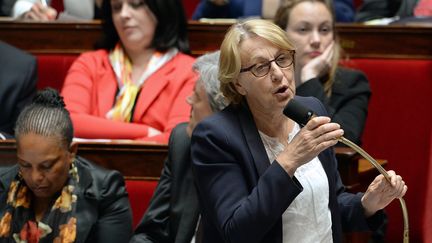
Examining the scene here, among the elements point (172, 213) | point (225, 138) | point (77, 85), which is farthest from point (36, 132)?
point (77, 85)

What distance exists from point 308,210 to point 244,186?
81mm

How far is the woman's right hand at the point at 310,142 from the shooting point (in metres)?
0.96

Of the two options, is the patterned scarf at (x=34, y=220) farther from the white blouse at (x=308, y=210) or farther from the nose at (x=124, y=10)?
the nose at (x=124, y=10)

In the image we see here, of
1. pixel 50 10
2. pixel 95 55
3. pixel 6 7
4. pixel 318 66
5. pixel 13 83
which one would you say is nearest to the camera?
pixel 318 66

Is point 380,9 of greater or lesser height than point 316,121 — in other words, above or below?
below

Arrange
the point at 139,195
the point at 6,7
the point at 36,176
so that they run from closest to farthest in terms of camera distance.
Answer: the point at 36,176 → the point at 139,195 → the point at 6,7

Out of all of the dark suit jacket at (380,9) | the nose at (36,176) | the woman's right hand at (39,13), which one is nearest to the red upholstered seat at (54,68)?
the woman's right hand at (39,13)

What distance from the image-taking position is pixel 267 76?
1.07 m

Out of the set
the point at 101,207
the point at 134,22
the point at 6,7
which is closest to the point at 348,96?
the point at 134,22

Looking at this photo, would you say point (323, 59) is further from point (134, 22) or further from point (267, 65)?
point (267, 65)

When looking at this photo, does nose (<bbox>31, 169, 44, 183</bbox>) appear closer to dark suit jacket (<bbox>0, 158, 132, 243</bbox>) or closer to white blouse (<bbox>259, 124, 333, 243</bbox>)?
dark suit jacket (<bbox>0, 158, 132, 243</bbox>)

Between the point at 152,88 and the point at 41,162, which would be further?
the point at 152,88

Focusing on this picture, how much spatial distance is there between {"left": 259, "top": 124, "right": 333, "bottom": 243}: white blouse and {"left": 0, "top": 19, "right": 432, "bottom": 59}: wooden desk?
33.3 inches

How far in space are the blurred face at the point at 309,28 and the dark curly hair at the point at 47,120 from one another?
1.77ft
